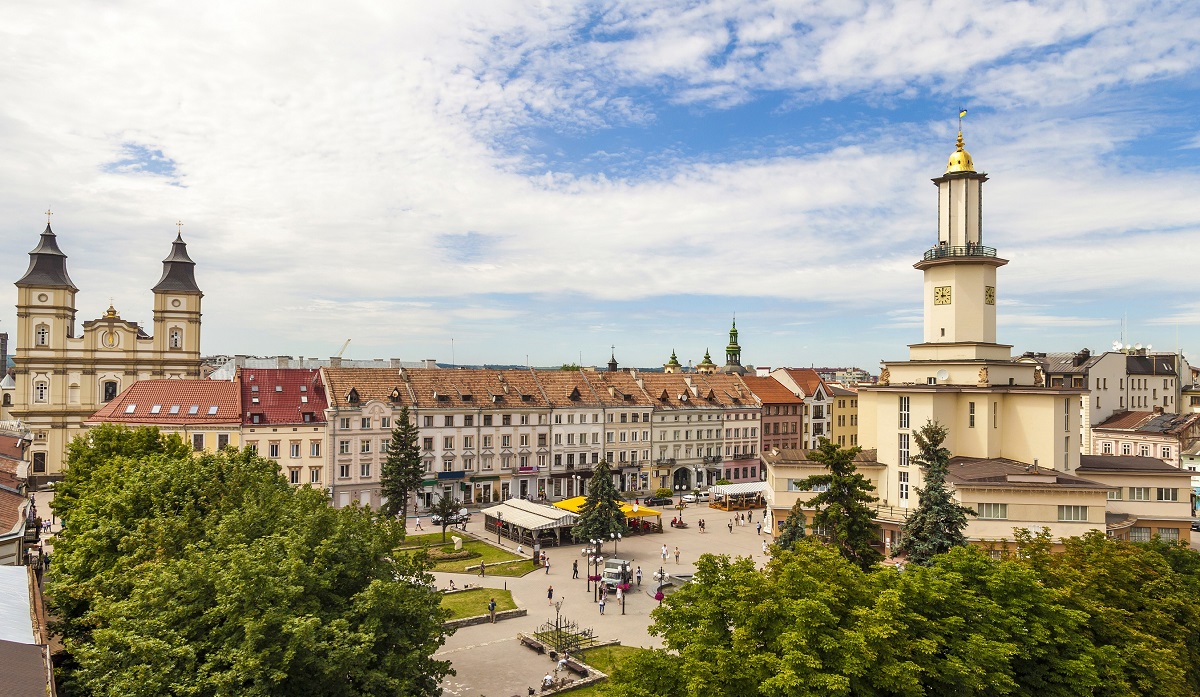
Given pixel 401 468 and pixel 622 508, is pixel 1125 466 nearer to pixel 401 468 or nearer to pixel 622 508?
pixel 622 508

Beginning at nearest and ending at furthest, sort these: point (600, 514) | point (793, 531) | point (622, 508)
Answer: point (793, 531)
point (600, 514)
point (622, 508)

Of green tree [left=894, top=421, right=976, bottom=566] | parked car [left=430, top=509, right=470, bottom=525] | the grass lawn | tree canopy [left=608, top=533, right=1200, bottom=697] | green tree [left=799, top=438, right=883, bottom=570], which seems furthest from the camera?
parked car [left=430, top=509, right=470, bottom=525]

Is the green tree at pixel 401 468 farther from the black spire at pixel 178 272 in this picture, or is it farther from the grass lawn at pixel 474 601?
the black spire at pixel 178 272

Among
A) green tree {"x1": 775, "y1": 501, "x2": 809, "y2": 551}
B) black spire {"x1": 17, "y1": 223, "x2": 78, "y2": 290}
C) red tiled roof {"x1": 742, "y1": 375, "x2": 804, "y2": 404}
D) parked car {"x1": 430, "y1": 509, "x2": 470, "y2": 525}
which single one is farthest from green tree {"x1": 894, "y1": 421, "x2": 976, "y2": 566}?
black spire {"x1": 17, "y1": 223, "x2": 78, "y2": 290}

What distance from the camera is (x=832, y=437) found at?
3406 inches

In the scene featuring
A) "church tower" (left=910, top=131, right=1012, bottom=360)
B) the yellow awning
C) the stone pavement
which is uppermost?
"church tower" (left=910, top=131, right=1012, bottom=360)

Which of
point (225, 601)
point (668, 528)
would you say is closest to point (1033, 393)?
point (668, 528)

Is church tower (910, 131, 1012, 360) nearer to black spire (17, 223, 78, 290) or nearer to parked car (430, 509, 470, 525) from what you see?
parked car (430, 509, 470, 525)

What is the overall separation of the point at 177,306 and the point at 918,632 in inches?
3222

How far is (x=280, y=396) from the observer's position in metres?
59.5

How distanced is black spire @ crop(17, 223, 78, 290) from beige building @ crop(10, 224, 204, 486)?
0.27 ft

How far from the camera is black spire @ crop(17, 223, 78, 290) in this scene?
71.6 metres

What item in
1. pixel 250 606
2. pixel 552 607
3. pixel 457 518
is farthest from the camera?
pixel 457 518

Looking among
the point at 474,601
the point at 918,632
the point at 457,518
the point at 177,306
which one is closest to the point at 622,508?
the point at 457,518
